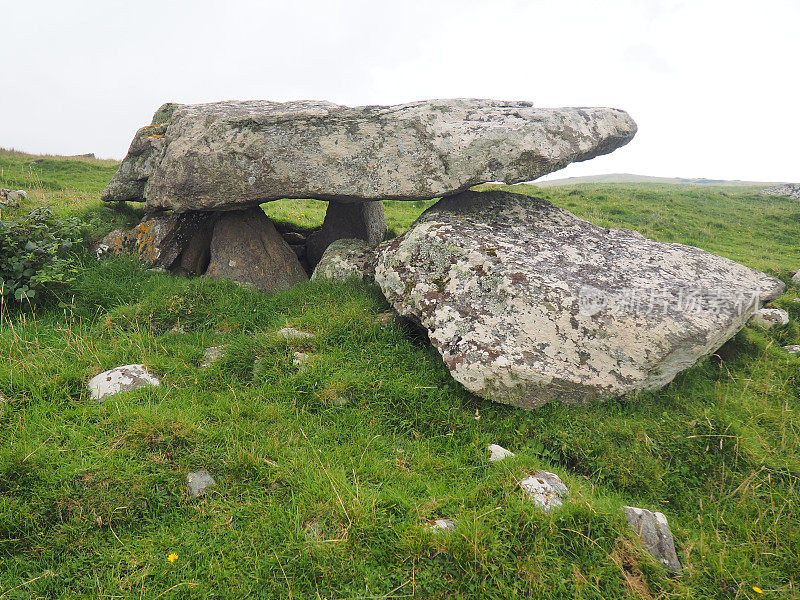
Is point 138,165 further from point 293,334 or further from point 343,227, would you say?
point 293,334

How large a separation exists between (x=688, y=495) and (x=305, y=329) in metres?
4.84

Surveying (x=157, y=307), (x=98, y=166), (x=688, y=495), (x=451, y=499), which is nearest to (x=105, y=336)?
(x=157, y=307)

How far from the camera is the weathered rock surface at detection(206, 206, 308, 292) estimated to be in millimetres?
8695

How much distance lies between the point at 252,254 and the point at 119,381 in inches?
153

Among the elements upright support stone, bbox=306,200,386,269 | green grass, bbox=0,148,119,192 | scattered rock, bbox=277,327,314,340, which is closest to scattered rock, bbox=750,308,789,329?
upright support stone, bbox=306,200,386,269

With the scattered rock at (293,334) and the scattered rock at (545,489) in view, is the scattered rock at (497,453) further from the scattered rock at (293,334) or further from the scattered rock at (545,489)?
the scattered rock at (293,334)

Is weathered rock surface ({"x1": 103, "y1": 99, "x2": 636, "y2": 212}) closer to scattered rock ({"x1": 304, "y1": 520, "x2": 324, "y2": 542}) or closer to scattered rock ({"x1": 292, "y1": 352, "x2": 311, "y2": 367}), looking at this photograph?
scattered rock ({"x1": 292, "y1": 352, "x2": 311, "y2": 367})

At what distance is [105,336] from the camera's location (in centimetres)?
661

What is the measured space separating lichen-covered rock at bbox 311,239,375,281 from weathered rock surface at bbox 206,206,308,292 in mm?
807

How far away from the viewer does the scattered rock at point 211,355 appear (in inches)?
243

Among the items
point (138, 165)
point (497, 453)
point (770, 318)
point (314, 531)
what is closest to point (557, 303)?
point (497, 453)

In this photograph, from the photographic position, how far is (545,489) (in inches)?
167

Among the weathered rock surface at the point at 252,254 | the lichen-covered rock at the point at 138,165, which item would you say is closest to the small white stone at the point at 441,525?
the weathered rock surface at the point at 252,254

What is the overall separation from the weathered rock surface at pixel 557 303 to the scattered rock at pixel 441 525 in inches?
72.1
